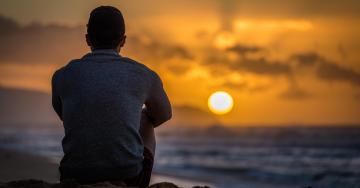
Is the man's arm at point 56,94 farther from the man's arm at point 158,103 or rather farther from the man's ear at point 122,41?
the man's arm at point 158,103

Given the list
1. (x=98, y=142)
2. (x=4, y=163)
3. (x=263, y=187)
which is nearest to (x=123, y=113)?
(x=98, y=142)

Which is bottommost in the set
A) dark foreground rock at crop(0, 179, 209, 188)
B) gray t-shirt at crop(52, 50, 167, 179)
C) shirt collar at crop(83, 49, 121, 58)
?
dark foreground rock at crop(0, 179, 209, 188)

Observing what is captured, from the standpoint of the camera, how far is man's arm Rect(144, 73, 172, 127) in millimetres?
3932

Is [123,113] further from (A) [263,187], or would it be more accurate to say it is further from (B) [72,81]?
(A) [263,187]

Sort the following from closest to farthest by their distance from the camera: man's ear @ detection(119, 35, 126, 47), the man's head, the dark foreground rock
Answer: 1. the dark foreground rock
2. the man's head
3. man's ear @ detection(119, 35, 126, 47)

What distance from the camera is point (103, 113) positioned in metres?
3.73

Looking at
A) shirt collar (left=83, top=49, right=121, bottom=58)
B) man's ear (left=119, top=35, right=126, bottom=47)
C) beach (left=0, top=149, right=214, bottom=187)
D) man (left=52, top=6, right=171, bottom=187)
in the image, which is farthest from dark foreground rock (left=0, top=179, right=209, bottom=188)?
beach (left=0, top=149, right=214, bottom=187)

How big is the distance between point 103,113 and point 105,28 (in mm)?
524

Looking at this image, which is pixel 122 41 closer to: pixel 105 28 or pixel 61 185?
pixel 105 28

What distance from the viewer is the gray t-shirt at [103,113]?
12.3 feet

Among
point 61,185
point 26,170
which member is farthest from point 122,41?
point 26,170

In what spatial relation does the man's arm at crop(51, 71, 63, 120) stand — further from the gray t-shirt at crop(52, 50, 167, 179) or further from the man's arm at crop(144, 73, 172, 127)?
the man's arm at crop(144, 73, 172, 127)

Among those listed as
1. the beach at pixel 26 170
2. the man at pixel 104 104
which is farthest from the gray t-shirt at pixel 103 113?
the beach at pixel 26 170

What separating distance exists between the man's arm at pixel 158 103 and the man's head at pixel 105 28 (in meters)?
0.33
